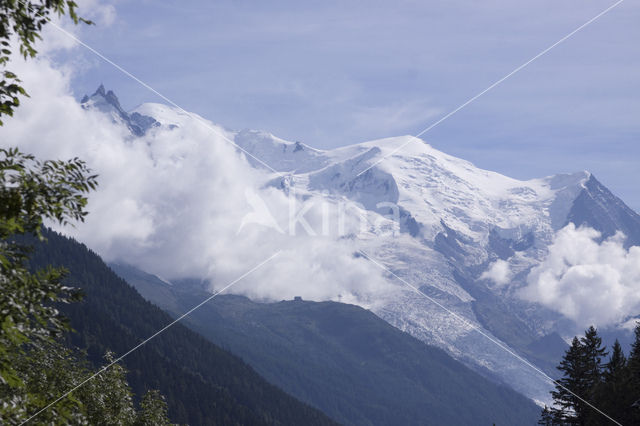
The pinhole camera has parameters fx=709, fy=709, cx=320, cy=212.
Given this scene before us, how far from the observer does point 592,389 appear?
51719 millimetres

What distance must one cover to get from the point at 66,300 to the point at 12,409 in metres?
2.14

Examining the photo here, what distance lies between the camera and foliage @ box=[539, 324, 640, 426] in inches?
1929

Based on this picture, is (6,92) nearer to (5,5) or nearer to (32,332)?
(5,5)

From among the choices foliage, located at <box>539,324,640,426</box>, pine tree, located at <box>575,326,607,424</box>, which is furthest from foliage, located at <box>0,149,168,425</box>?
pine tree, located at <box>575,326,607,424</box>

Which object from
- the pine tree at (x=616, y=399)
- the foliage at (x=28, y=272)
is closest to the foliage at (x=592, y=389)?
the pine tree at (x=616, y=399)

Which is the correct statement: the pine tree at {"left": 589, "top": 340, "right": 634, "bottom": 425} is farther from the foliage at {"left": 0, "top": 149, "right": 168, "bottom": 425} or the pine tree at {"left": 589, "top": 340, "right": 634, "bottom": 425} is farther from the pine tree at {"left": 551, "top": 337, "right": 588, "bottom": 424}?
the foliage at {"left": 0, "top": 149, "right": 168, "bottom": 425}

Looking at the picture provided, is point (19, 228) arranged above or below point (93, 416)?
above

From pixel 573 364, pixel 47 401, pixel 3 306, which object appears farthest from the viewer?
pixel 573 364

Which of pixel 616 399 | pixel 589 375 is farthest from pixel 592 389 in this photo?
pixel 589 375

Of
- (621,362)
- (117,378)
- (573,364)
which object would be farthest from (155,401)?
(621,362)

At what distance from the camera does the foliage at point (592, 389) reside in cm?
4900

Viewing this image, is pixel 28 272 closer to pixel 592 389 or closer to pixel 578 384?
pixel 592 389

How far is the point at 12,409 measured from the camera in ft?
42.2

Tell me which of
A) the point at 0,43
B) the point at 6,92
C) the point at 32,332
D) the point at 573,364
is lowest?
the point at 32,332
